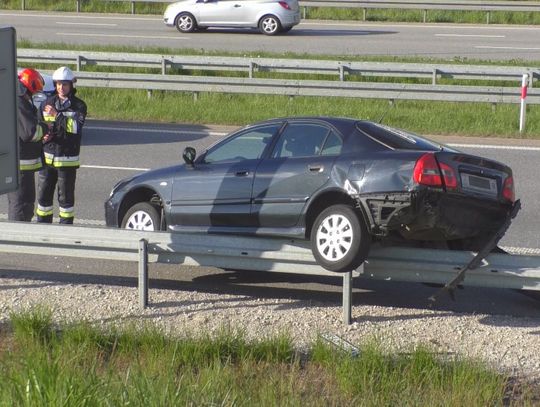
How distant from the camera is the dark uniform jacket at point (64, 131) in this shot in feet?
36.2

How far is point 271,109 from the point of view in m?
20.9

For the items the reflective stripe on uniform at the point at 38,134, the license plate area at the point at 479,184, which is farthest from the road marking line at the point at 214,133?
the license plate area at the point at 479,184

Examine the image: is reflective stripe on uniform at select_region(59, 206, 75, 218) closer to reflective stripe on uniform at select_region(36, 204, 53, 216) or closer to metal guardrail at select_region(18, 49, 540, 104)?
reflective stripe on uniform at select_region(36, 204, 53, 216)

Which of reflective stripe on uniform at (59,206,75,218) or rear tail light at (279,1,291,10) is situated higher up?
rear tail light at (279,1,291,10)

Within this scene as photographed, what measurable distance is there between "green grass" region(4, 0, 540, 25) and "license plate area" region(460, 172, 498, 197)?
2765 cm

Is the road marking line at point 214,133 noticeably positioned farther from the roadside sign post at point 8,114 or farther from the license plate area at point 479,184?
the roadside sign post at point 8,114

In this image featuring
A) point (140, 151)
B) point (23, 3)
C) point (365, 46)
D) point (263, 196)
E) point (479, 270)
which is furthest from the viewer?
point (23, 3)

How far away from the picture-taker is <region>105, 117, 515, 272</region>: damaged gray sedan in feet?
28.7

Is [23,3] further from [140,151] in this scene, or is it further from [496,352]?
[496,352]

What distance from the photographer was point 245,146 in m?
10.0

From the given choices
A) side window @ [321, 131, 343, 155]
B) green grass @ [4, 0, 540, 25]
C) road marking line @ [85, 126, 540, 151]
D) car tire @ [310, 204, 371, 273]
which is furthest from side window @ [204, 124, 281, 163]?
green grass @ [4, 0, 540, 25]

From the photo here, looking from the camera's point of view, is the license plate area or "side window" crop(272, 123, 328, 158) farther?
"side window" crop(272, 123, 328, 158)

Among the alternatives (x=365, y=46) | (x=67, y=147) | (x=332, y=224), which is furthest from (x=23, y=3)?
(x=332, y=224)

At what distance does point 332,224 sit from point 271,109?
1207cm
